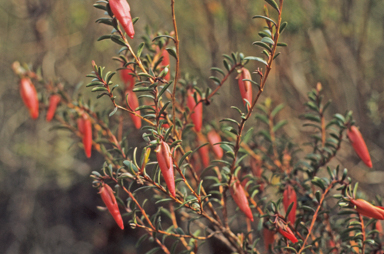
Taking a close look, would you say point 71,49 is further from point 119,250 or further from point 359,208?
point 359,208

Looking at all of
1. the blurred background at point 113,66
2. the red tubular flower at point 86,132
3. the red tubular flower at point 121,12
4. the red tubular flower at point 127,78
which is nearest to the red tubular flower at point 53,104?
the red tubular flower at point 86,132

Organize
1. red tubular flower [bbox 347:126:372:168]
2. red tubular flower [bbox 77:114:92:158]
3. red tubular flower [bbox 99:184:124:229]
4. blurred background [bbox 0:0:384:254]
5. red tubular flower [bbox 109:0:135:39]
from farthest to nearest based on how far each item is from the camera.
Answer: blurred background [bbox 0:0:384:254] < red tubular flower [bbox 77:114:92:158] < red tubular flower [bbox 347:126:372:168] < red tubular flower [bbox 99:184:124:229] < red tubular flower [bbox 109:0:135:39]

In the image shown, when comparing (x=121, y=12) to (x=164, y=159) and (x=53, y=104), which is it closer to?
(x=164, y=159)

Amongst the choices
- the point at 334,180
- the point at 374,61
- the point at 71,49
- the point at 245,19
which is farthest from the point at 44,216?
the point at 374,61

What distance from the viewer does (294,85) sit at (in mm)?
1964

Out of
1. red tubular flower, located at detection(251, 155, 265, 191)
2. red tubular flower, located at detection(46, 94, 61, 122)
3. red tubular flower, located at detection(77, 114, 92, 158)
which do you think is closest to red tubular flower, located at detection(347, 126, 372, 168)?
red tubular flower, located at detection(251, 155, 265, 191)

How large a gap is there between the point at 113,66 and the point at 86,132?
213 centimetres

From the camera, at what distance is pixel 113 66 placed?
3051 millimetres

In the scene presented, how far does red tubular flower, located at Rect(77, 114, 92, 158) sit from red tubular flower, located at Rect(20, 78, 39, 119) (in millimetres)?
199

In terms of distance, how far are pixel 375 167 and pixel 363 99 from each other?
57cm

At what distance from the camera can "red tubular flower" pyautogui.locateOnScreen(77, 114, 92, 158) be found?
1.02m

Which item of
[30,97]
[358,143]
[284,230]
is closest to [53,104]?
[30,97]

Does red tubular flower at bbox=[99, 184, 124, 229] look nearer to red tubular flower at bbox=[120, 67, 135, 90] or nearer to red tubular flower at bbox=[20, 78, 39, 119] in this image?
red tubular flower at bbox=[120, 67, 135, 90]

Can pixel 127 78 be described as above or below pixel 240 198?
above
